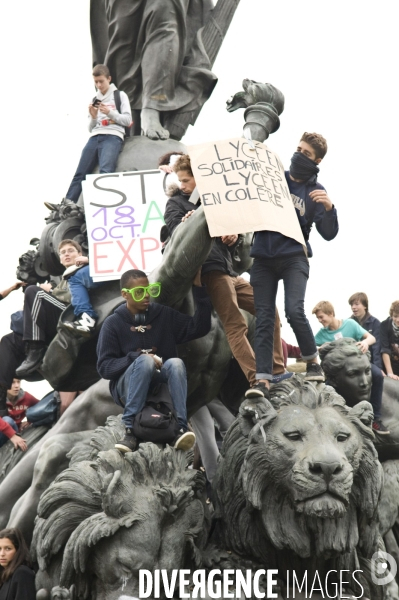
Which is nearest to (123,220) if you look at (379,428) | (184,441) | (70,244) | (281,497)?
(70,244)

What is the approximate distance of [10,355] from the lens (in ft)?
56.2

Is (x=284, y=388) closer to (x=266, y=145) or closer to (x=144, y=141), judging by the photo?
(x=266, y=145)

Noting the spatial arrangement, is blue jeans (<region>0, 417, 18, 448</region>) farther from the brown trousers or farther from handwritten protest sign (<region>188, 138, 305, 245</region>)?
handwritten protest sign (<region>188, 138, 305, 245</region>)

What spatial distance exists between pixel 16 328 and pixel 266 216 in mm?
4923

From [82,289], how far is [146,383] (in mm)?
3591

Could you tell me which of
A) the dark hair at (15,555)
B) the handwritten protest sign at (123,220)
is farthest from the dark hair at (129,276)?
the handwritten protest sign at (123,220)

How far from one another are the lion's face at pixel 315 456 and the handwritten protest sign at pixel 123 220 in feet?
12.4

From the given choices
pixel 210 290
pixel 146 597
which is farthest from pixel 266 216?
pixel 146 597

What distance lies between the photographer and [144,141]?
17.9m

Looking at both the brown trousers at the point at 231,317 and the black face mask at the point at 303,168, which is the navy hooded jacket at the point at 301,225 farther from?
the brown trousers at the point at 231,317

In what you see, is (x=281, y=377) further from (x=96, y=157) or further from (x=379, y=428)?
(x=96, y=157)

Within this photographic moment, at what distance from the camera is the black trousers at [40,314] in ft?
53.5

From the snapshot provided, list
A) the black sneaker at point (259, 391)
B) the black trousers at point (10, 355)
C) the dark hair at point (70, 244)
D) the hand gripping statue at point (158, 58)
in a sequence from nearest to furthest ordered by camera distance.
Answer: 1. the black sneaker at point (259, 391)
2. the dark hair at point (70, 244)
3. the black trousers at point (10, 355)
4. the hand gripping statue at point (158, 58)

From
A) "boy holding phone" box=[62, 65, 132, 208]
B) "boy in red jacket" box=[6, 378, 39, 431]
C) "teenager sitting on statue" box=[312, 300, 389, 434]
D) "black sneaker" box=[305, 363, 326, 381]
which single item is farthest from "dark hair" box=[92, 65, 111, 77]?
"black sneaker" box=[305, 363, 326, 381]
